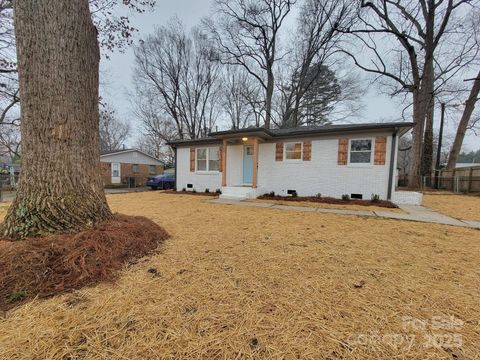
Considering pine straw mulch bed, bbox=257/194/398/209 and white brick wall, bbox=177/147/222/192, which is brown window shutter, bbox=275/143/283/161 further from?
white brick wall, bbox=177/147/222/192

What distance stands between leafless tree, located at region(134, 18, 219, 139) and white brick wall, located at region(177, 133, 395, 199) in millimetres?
12666

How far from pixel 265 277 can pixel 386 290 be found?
3.77 ft

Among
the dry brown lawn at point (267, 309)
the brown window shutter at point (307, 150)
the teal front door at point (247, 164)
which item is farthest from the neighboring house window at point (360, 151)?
the dry brown lawn at point (267, 309)

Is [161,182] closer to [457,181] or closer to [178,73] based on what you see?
[178,73]

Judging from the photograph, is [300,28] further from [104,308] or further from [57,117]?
[104,308]

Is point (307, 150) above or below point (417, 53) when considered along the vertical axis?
below

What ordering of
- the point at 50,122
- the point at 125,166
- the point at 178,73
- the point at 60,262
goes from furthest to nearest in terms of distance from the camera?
1. the point at 125,166
2. the point at 178,73
3. the point at 50,122
4. the point at 60,262

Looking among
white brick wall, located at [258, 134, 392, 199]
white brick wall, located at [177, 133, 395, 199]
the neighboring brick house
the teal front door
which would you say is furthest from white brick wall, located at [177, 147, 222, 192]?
the neighboring brick house

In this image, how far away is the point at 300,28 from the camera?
17.0 m

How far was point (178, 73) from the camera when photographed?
19438 millimetres

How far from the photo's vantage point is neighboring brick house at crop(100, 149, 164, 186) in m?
18.8

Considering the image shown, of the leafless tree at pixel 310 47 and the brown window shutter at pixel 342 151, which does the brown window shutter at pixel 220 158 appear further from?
→ the leafless tree at pixel 310 47

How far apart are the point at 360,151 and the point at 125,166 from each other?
67.0 feet

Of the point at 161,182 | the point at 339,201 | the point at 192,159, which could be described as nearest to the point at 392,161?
the point at 339,201
